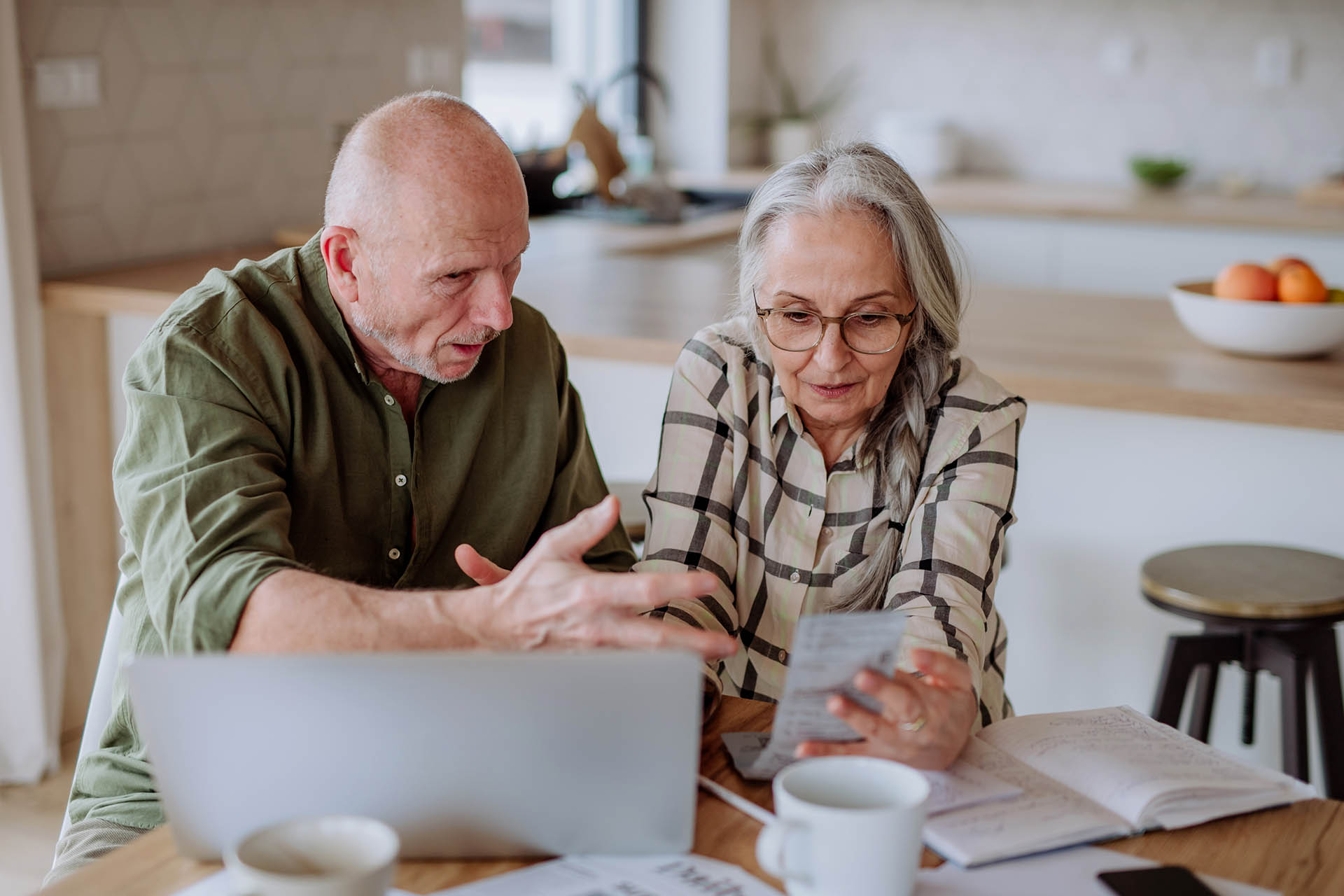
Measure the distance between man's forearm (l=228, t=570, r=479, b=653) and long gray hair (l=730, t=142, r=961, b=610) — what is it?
55cm

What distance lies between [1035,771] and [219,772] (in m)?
0.62

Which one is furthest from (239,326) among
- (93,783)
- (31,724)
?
(31,724)

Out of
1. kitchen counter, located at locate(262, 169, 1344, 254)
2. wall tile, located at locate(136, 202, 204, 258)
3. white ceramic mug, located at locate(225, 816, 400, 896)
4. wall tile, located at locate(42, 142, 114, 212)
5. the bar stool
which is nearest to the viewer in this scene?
white ceramic mug, located at locate(225, 816, 400, 896)

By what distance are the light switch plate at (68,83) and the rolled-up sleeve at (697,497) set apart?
1.65m

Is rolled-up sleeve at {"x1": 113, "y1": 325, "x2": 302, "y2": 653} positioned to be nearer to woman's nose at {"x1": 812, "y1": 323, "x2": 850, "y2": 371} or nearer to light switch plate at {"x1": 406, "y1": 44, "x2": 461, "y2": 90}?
woman's nose at {"x1": 812, "y1": 323, "x2": 850, "y2": 371}

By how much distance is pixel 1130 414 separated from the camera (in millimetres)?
2203

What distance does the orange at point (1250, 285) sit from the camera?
2.19 metres

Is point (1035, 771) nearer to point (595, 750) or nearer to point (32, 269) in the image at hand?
point (595, 750)

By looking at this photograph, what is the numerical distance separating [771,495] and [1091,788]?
1.85ft

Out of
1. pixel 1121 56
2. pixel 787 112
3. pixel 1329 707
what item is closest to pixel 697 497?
pixel 1329 707

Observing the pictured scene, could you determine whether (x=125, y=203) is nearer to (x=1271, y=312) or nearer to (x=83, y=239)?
(x=83, y=239)

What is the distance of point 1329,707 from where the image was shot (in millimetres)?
1931

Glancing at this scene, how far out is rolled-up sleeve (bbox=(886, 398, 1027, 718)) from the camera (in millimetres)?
1297

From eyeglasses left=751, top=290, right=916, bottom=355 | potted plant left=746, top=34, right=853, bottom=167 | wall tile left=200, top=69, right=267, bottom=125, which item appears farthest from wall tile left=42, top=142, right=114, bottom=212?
potted plant left=746, top=34, right=853, bottom=167
